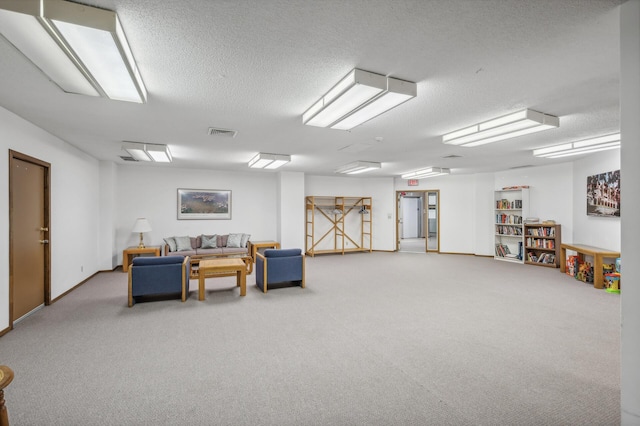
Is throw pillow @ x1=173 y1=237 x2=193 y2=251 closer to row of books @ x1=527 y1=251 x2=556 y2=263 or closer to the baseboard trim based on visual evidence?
the baseboard trim

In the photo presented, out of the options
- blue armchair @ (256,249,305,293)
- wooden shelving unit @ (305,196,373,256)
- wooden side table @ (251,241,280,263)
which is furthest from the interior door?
blue armchair @ (256,249,305,293)

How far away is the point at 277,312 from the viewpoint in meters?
4.07

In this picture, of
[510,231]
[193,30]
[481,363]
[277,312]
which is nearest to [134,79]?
[193,30]

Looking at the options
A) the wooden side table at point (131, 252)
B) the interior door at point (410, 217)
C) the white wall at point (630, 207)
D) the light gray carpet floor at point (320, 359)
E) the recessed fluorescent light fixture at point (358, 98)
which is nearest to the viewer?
the white wall at point (630, 207)

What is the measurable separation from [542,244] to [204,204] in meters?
8.97

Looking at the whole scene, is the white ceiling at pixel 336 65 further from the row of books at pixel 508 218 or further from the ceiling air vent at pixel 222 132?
the row of books at pixel 508 218

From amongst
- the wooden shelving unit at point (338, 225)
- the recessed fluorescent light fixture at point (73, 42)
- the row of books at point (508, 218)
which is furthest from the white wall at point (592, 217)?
the recessed fluorescent light fixture at point (73, 42)

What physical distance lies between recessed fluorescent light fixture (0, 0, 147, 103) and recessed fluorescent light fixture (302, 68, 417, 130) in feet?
5.21

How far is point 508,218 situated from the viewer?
27.2 feet

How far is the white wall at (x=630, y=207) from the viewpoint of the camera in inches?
60.8

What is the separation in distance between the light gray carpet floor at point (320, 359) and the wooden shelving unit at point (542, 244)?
2.56m

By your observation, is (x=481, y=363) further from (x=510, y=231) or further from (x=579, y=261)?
(x=510, y=231)

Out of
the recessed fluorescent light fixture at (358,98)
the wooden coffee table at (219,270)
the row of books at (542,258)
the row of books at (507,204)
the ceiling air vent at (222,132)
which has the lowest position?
the row of books at (542,258)

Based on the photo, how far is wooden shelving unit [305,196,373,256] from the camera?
9344mm
